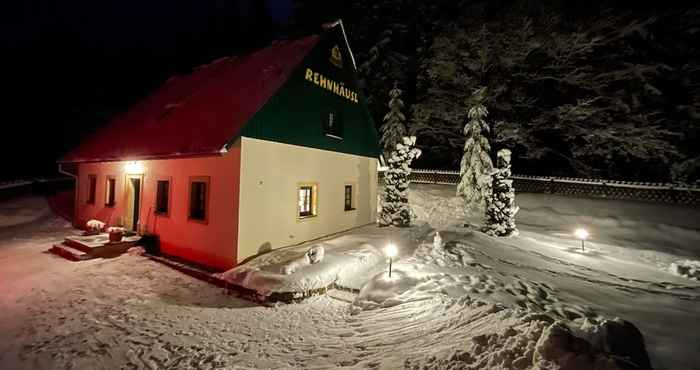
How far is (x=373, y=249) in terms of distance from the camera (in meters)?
9.07

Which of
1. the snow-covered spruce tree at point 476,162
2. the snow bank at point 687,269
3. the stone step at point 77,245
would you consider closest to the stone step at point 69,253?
the stone step at point 77,245

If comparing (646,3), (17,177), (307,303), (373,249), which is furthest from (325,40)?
(17,177)

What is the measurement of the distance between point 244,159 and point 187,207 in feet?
9.47

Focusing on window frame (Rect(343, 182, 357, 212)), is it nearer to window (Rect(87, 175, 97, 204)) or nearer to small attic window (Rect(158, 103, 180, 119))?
small attic window (Rect(158, 103, 180, 119))

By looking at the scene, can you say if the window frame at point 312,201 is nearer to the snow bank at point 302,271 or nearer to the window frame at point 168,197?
the snow bank at point 302,271

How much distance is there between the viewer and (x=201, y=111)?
1048 centimetres

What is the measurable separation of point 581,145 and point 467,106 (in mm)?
6707

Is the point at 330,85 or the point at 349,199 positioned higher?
the point at 330,85

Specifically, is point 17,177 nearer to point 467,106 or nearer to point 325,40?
point 325,40

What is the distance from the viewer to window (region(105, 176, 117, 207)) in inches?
517

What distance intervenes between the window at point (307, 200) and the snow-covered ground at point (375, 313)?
160cm

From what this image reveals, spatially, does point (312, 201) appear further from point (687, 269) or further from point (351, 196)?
point (687, 269)

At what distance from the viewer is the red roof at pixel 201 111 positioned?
886cm

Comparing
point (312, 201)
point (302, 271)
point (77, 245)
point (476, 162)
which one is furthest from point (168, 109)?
point (476, 162)
